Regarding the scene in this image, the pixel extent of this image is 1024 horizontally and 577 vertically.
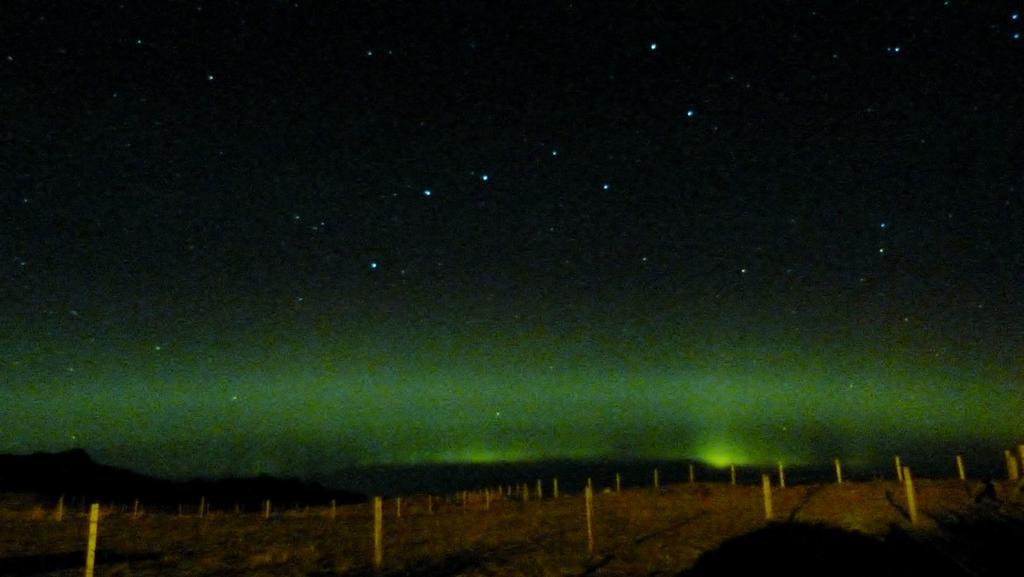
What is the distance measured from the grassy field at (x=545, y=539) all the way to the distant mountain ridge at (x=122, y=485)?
74890 mm

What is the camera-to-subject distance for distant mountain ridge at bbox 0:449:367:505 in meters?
106

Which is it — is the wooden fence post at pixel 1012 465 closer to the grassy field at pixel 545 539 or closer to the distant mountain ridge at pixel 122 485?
the grassy field at pixel 545 539

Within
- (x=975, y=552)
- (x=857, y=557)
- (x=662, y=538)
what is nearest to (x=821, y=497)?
(x=662, y=538)

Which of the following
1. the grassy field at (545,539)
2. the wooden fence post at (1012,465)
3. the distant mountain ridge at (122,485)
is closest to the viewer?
the grassy field at (545,539)

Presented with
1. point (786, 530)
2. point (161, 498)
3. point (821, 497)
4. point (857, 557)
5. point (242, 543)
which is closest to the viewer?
point (857, 557)

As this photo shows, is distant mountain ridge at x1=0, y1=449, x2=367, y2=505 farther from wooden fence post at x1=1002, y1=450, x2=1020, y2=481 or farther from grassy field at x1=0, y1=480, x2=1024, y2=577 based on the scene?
wooden fence post at x1=1002, y1=450, x2=1020, y2=481

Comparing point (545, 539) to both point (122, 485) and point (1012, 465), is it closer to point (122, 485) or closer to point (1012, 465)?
point (1012, 465)

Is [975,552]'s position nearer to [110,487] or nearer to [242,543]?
[242,543]

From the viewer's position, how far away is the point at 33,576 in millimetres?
19656

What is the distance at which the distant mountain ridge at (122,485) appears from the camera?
4178 inches

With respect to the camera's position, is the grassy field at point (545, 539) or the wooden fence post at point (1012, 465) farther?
the wooden fence post at point (1012, 465)

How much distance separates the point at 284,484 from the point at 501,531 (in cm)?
12732

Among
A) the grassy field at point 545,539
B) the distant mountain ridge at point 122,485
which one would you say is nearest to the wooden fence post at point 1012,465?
the grassy field at point 545,539

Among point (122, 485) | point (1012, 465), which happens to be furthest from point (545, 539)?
point (122, 485)
